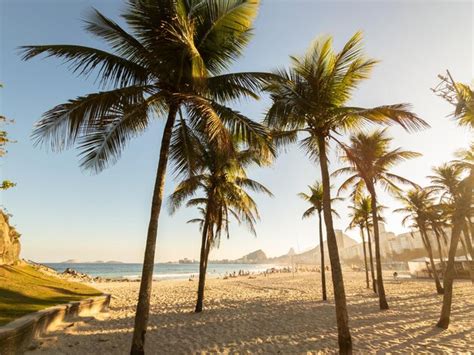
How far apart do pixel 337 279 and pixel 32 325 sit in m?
7.31

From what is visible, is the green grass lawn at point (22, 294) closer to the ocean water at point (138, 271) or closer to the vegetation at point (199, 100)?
the vegetation at point (199, 100)

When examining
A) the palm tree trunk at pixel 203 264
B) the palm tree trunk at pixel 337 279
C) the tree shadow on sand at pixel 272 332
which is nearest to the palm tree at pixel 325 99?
the palm tree trunk at pixel 337 279

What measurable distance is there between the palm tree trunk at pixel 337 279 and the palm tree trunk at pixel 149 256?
415 centimetres

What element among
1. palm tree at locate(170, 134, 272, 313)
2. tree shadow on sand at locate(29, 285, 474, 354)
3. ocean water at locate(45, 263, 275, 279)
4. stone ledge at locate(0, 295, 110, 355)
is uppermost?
palm tree at locate(170, 134, 272, 313)

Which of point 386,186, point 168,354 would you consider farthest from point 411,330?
point 168,354

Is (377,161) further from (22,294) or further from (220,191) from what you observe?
(22,294)

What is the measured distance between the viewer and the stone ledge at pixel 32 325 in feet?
17.1

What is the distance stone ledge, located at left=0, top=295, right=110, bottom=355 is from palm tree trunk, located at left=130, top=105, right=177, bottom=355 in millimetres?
2352

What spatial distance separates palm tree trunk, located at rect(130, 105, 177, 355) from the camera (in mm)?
5453

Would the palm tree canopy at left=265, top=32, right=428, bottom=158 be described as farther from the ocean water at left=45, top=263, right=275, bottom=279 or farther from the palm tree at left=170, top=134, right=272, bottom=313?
the ocean water at left=45, top=263, right=275, bottom=279

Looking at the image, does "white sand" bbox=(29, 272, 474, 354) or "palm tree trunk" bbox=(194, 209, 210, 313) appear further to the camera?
"palm tree trunk" bbox=(194, 209, 210, 313)

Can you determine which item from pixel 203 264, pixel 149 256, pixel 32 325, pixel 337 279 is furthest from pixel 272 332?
pixel 32 325

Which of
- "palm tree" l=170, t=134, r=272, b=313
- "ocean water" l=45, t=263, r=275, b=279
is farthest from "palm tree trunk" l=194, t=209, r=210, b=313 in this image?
"ocean water" l=45, t=263, r=275, b=279

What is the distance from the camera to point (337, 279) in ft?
20.8
